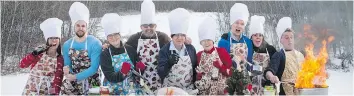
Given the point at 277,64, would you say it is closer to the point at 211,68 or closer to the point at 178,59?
the point at 211,68

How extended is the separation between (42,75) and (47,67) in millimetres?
111

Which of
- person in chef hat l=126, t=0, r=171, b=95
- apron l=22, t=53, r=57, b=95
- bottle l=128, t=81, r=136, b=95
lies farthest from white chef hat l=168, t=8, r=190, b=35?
apron l=22, t=53, r=57, b=95

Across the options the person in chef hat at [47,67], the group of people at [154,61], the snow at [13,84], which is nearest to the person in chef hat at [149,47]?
the group of people at [154,61]

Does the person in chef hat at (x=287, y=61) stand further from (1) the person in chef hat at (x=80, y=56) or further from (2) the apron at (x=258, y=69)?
(1) the person in chef hat at (x=80, y=56)

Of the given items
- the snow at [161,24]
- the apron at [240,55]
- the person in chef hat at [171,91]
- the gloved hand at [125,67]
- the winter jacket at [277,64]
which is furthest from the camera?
the snow at [161,24]

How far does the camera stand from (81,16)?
574 cm

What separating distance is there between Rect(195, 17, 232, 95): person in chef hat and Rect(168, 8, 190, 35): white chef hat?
0.59 ft

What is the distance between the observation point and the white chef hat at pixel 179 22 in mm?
5586

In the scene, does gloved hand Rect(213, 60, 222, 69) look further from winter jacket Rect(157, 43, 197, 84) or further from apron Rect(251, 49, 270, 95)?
apron Rect(251, 49, 270, 95)

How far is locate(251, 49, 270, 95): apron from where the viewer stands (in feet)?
19.3

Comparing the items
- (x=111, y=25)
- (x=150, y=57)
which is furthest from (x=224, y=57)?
(x=111, y=25)

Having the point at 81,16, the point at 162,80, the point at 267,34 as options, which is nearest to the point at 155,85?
the point at 162,80

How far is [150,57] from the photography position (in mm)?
5875

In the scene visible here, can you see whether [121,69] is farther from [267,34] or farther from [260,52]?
[267,34]
